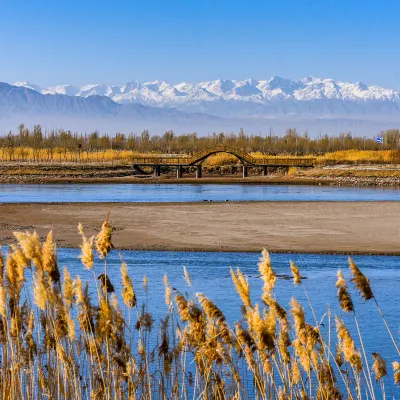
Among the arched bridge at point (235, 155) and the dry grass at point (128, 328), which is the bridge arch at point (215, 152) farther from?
the dry grass at point (128, 328)

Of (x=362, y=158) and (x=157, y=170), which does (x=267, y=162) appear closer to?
(x=362, y=158)

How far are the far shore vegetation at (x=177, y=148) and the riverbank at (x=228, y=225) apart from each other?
45505mm

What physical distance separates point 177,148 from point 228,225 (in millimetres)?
95971

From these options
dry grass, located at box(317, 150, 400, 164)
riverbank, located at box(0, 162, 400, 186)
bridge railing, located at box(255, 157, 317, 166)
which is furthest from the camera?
dry grass, located at box(317, 150, 400, 164)

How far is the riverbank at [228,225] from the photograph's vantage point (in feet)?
83.9

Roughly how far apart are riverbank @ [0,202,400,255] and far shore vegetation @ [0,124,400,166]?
45.5 metres

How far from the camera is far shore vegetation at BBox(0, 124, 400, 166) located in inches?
3482

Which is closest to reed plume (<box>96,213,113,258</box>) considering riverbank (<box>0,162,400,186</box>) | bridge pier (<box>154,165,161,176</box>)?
riverbank (<box>0,162,400,186</box>)

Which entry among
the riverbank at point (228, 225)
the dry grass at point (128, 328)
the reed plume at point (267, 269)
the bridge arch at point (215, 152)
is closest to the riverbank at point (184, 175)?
the bridge arch at point (215, 152)

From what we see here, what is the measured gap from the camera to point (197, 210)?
38.0 metres

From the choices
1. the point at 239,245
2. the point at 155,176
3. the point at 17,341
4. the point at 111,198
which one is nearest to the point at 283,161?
the point at 155,176

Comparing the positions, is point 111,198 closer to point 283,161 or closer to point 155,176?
point 155,176

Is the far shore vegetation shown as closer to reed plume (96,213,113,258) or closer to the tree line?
the tree line

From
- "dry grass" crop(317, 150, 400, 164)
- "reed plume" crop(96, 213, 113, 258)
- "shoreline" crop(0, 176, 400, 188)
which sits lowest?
"shoreline" crop(0, 176, 400, 188)
